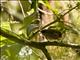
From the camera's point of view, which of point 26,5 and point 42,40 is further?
point 26,5

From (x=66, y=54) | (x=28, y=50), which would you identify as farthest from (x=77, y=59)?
(x=28, y=50)

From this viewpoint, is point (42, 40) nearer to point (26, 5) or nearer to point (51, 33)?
point (51, 33)

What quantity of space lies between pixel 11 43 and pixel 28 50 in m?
0.06

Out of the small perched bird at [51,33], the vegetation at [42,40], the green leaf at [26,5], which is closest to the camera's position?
the vegetation at [42,40]

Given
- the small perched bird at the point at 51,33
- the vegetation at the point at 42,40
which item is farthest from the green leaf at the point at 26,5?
the small perched bird at the point at 51,33

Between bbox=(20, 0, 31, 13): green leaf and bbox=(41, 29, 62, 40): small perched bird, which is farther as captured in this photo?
bbox=(20, 0, 31, 13): green leaf

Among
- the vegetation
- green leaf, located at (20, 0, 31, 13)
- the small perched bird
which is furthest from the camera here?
green leaf, located at (20, 0, 31, 13)

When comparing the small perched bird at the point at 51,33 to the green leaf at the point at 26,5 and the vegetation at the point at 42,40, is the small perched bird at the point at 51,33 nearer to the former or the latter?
the vegetation at the point at 42,40

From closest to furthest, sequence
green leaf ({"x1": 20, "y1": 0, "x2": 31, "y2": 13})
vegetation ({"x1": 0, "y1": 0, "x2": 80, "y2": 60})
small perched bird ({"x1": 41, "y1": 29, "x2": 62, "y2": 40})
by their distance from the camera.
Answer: vegetation ({"x1": 0, "y1": 0, "x2": 80, "y2": 60})
small perched bird ({"x1": 41, "y1": 29, "x2": 62, "y2": 40})
green leaf ({"x1": 20, "y1": 0, "x2": 31, "y2": 13})

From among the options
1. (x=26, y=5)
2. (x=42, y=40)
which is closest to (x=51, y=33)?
(x=42, y=40)

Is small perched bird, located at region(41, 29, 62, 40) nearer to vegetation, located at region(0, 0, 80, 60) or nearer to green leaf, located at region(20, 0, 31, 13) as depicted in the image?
vegetation, located at region(0, 0, 80, 60)

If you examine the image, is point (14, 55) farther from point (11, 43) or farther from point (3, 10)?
point (3, 10)

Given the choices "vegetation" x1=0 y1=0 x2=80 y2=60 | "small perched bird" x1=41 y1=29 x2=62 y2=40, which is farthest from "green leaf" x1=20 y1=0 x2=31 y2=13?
"small perched bird" x1=41 y1=29 x2=62 y2=40

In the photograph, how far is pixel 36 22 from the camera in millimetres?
990
